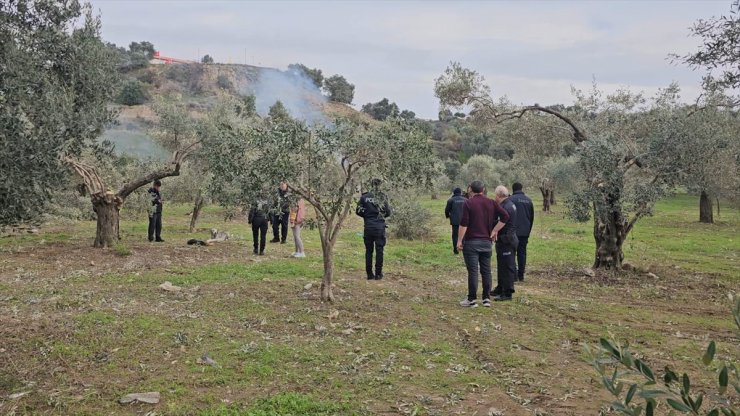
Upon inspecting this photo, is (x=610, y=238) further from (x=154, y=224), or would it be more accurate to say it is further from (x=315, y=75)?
(x=315, y=75)

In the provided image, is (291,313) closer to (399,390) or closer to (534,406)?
(399,390)

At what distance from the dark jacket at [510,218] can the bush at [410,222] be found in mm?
10293

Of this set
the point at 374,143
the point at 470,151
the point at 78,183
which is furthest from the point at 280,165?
the point at 470,151

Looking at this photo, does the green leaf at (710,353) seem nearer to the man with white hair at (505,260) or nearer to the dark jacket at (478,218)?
the dark jacket at (478,218)

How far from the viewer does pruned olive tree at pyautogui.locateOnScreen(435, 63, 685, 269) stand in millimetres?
13680

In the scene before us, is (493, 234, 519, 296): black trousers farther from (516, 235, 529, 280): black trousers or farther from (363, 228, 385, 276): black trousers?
(363, 228, 385, 276): black trousers

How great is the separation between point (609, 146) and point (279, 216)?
26.2ft

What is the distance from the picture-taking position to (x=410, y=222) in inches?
894

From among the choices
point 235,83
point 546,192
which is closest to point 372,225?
point 546,192

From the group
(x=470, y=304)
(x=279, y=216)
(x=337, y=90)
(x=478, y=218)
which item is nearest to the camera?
(x=478, y=218)

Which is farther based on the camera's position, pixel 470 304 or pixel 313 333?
pixel 470 304

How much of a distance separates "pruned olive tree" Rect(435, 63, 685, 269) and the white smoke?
70.1m

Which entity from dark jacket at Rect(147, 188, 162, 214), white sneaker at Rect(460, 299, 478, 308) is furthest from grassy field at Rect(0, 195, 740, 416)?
dark jacket at Rect(147, 188, 162, 214)

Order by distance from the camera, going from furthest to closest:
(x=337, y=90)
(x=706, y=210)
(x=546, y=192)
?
(x=337, y=90), (x=546, y=192), (x=706, y=210)
